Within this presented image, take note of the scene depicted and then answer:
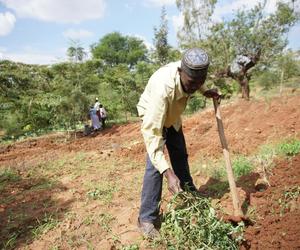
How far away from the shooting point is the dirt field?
10.7ft

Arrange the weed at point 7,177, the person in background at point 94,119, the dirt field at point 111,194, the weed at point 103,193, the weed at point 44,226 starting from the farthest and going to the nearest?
the person in background at point 94,119
the weed at point 7,177
the weed at point 103,193
the weed at point 44,226
the dirt field at point 111,194

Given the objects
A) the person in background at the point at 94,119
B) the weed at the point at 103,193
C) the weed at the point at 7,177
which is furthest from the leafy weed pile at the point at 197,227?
the person in background at the point at 94,119

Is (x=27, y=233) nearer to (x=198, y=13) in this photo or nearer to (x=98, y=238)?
(x=98, y=238)

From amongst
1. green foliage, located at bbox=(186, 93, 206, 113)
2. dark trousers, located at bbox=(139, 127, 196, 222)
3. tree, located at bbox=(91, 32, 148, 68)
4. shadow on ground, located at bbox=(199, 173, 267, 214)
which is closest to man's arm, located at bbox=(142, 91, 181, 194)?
dark trousers, located at bbox=(139, 127, 196, 222)

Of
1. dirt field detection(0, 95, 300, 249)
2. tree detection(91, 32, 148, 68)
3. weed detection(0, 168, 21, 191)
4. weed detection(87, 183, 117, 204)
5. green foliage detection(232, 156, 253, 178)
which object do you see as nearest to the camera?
dirt field detection(0, 95, 300, 249)

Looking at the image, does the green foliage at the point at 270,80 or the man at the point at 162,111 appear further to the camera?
the green foliage at the point at 270,80

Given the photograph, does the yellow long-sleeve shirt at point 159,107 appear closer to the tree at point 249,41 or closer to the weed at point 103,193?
the weed at point 103,193

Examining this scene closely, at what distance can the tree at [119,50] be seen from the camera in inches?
2051

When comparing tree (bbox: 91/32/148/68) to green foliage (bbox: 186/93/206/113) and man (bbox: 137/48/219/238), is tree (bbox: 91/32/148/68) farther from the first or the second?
man (bbox: 137/48/219/238)

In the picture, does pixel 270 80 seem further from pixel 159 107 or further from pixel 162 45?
pixel 159 107

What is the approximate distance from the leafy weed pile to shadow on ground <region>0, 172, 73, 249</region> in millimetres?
1979

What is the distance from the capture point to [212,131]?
29.7ft

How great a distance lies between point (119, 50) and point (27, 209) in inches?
2014

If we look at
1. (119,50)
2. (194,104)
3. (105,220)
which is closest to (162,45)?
(194,104)
